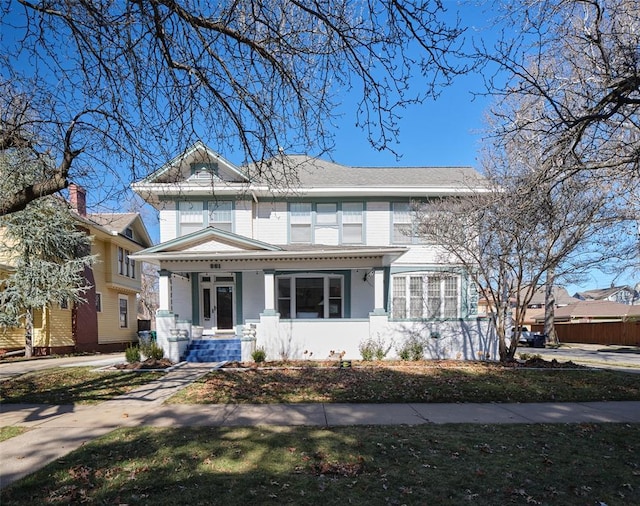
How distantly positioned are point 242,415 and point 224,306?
27.6 feet

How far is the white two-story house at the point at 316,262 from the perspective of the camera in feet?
41.2

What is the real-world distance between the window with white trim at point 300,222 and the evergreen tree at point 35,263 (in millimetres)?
8349

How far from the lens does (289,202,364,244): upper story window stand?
552 inches

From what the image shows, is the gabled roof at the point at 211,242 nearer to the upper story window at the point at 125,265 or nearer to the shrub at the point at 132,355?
the shrub at the point at 132,355

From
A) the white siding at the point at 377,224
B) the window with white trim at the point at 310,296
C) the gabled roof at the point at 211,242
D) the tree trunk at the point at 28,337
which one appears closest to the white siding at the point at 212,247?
the gabled roof at the point at 211,242

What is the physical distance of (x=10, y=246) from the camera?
51.0 feet

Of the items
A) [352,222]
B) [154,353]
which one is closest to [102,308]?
[154,353]

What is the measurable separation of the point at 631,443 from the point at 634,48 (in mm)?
5176

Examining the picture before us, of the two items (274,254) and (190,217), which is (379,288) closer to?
(274,254)

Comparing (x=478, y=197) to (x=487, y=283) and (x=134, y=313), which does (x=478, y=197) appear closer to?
(x=487, y=283)

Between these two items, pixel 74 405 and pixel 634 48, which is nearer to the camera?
pixel 634 48

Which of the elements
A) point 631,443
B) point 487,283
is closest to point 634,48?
point 631,443

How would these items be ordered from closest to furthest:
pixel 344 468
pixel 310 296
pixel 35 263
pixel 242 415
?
pixel 344 468
pixel 242 415
pixel 310 296
pixel 35 263

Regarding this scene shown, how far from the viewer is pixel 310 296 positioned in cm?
1397
